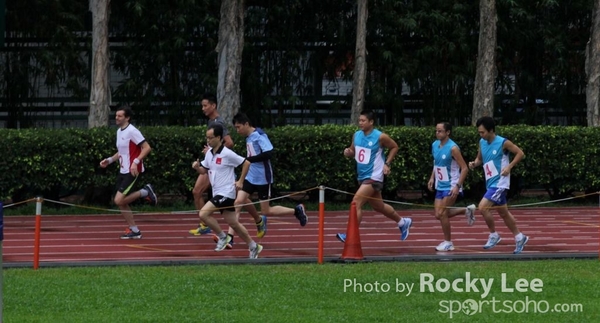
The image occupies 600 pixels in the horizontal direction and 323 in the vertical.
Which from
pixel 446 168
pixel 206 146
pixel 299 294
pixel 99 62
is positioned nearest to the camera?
pixel 299 294

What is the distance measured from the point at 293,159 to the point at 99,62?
4427 mm

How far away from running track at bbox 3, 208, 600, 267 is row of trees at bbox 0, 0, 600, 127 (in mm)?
7017

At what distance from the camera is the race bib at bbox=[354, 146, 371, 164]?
1748cm

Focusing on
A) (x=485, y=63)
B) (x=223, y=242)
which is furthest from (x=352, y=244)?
(x=485, y=63)

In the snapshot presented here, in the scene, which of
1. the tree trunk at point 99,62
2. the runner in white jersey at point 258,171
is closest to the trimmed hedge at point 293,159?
the tree trunk at point 99,62

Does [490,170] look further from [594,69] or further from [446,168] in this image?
[594,69]

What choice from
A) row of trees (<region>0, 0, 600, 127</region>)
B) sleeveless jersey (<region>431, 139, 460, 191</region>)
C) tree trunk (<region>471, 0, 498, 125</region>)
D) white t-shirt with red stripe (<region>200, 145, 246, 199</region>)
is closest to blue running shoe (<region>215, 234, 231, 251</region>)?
white t-shirt with red stripe (<region>200, 145, 246, 199</region>)

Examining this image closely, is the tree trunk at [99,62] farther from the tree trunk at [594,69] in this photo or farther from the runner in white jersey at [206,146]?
the tree trunk at [594,69]

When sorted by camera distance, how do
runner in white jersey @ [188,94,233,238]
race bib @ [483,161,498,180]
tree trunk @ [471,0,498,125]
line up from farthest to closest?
tree trunk @ [471,0,498,125] → runner in white jersey @ [188,94,233,238] → race bib @ [483,161,498,180]

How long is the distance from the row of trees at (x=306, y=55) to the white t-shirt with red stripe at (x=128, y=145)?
1062cm

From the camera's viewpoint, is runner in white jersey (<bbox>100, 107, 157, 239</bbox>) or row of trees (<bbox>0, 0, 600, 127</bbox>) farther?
row of trees (<bbox>0, 0, 600, 127</bbox>)

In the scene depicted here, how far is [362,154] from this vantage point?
57.6ft

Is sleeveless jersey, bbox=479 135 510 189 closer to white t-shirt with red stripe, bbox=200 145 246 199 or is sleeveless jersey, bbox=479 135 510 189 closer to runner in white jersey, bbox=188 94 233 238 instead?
white t-shirt with red stripe, bbox=200 145 246 199

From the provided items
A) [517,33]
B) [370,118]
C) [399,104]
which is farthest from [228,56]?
[370,118]
